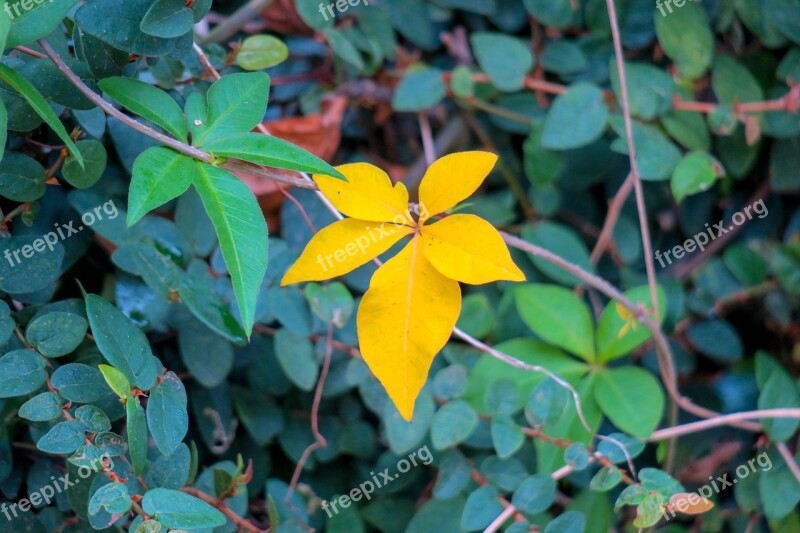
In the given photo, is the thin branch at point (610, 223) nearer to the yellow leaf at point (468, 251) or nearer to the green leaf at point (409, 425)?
the green leaf at point (409, 425)

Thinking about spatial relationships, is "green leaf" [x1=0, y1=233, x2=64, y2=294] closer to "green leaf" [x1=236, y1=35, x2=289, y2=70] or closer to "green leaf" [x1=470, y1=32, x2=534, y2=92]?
"green leaf" [x1=236, y1=35, x2=289, y2=70]

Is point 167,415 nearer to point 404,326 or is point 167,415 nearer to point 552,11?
point 404,326

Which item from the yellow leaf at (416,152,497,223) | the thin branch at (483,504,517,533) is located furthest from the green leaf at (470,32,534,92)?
the thin branch at (483,504,517,533)

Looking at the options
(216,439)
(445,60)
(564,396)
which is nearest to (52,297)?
(216,439)

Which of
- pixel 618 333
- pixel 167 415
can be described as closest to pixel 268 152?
pixel 167 415

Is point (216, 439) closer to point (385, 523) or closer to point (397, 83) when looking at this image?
point (385, 523)

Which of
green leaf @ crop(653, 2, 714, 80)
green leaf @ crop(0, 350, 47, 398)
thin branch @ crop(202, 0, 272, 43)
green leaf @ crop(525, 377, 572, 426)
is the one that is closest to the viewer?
green leaf @ crop(0, 350, 47, 398)
